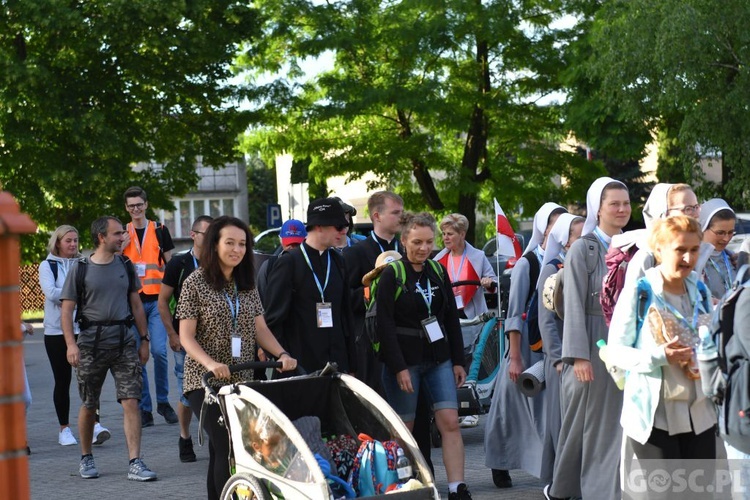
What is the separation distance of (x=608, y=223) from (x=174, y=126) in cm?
2799

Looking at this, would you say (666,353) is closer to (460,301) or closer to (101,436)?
(460,301)

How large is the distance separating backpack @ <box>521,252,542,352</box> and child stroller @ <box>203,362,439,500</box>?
82.9 inches

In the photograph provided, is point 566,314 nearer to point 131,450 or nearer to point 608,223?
point 608,223

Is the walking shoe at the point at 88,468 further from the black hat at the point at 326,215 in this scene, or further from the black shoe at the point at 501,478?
the black shoe at the point at 501,478

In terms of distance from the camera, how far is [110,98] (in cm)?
3259

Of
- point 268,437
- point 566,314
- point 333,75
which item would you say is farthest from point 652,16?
point 268,437

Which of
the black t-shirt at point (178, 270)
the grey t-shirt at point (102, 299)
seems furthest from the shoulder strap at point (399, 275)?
the black t-shirt at point (178, 270)

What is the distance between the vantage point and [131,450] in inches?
378

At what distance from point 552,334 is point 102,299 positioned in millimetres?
3707

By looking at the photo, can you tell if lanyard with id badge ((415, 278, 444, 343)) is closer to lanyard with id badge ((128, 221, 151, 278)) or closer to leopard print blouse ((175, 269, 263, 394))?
leopard print blouse ((175, 269, 263, 394))

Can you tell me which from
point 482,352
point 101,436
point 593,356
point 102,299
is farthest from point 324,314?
point 101,436

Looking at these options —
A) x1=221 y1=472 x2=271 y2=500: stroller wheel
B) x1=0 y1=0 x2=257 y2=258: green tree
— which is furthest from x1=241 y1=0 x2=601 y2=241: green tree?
x1=221 y1=472 x2=271 y2=500: stroller wheel

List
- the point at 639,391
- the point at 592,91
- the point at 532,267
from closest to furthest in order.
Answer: the point at 639,391
the point at 532,267
the point at 592,91

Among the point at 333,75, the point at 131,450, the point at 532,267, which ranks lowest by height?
the point at 131,450
